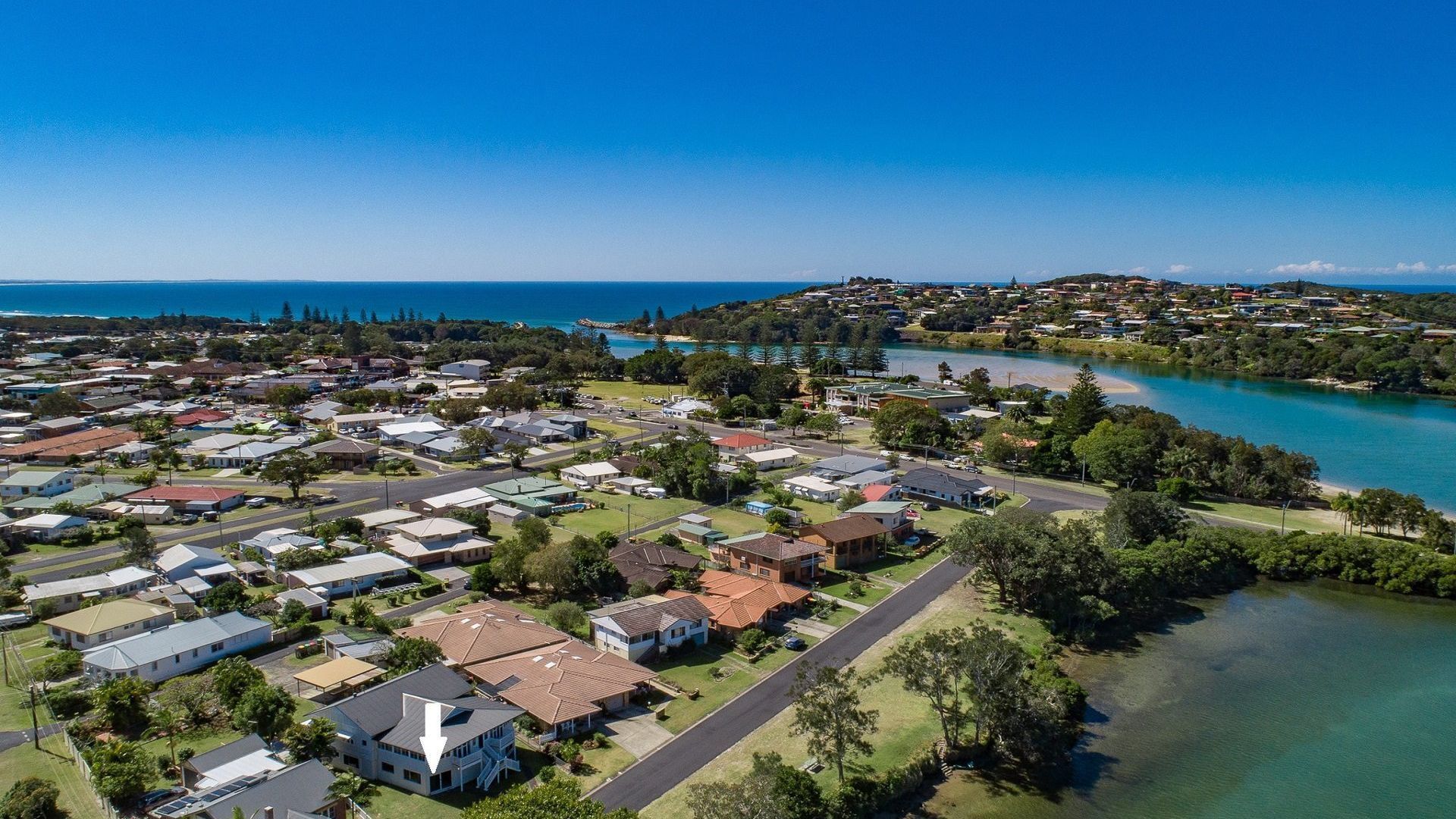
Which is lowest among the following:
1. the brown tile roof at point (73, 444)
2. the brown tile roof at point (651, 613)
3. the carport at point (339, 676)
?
the carport at point (339, 676)

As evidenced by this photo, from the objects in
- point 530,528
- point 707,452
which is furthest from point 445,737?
point 707,452

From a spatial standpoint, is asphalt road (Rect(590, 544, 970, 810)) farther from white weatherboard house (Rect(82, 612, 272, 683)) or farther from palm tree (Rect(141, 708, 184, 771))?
white weatherboard house (Rect(82, 612, 272, 683))

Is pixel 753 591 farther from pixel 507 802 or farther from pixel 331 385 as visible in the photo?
pixel 331 385

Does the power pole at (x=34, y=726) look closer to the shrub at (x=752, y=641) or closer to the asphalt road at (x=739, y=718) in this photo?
the asphalt road at (x=739, y=718)

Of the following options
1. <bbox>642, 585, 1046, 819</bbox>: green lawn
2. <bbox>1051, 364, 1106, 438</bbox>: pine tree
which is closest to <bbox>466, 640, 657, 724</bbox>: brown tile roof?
<bbox>642, 585, 1046, 819</bbox>: green lawn

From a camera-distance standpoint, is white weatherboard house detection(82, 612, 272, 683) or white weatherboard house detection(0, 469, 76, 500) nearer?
white weatherboard house detection(82, 612, 272, 683)

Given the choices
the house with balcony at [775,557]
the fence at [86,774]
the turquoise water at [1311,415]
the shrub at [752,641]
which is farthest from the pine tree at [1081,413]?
the fence at [86,774]

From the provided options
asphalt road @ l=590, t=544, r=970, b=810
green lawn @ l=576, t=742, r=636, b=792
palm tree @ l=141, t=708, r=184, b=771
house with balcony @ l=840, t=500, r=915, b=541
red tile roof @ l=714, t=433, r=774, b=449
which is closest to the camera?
asphalt road @ l=590, t=544, r=970, b=810
